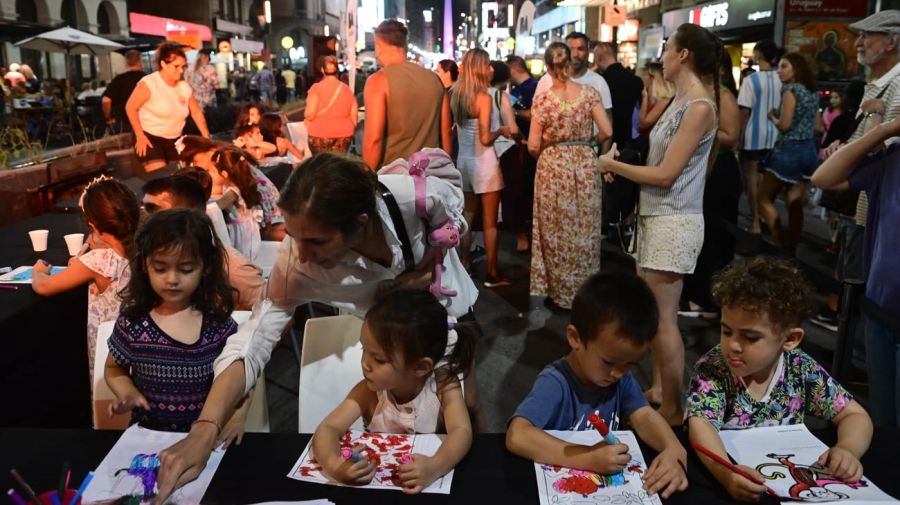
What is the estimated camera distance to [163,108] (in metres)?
6.35

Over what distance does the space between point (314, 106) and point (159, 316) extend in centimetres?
553

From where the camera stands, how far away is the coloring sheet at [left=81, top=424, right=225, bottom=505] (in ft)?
5.02

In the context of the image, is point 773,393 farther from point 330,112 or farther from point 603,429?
point 330,112

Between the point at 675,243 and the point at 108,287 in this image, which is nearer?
the point at 108,287

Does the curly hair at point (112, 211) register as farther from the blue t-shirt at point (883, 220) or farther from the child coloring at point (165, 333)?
the blue t-shirt at point (883, 220)

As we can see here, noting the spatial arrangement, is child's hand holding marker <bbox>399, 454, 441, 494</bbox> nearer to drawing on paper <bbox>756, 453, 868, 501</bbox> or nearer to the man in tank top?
drawing on paper <bbox>756, 453, 868, 501</bbox>

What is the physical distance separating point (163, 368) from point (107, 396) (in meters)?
0.39

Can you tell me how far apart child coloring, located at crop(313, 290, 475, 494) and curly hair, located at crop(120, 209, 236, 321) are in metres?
0.67

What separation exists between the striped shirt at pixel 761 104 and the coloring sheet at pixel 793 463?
19.9 ft

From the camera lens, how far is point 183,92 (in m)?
6.50

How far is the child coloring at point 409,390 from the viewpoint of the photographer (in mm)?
1596

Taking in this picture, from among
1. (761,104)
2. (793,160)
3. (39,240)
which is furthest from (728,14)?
(39,240)

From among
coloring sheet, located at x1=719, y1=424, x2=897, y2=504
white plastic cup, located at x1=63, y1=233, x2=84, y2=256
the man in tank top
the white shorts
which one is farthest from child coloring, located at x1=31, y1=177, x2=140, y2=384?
coloring sheet, located at x1=719, y1=424, x2=897, y2=504

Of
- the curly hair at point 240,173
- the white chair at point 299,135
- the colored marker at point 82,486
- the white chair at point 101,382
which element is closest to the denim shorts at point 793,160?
the curly hair at point 240,173
